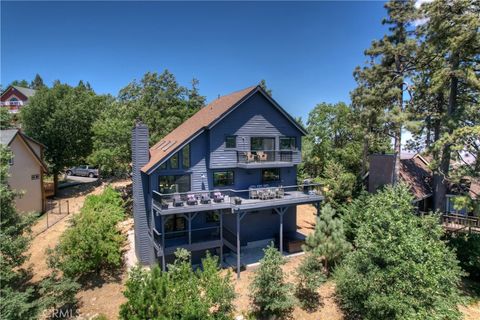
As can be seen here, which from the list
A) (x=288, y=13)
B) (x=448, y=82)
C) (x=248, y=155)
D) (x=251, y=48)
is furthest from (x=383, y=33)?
(x=248, y=155)

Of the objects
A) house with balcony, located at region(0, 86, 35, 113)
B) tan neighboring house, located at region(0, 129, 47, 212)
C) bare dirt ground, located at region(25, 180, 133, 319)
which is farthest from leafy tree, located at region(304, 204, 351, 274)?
house with balcony, located at region(0, 86, 35, 113)

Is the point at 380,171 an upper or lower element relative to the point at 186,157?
lower

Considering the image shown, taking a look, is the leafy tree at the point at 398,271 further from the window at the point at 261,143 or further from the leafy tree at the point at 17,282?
the leafy tree at the point at 17,282

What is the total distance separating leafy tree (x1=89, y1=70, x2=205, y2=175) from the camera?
24.8 m

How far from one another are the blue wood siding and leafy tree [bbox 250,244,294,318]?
→ 733 cm

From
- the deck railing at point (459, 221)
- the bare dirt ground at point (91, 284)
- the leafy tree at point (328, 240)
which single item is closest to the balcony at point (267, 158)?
the leafy tree at point (328, 240)

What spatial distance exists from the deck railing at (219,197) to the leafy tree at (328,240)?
113 inches

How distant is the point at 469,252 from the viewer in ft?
50.6

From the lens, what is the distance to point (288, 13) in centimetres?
1756

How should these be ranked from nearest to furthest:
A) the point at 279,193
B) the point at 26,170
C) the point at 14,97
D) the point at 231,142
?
the point at 279,193
the point at 231,142
the point at 26,170
the point at 14,97

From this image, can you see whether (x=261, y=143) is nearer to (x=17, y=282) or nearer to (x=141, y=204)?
(x=141, y=204)

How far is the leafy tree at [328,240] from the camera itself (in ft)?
47.2

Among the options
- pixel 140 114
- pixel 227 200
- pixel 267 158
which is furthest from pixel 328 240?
pixel 140 114

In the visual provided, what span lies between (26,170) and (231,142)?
20101mm
